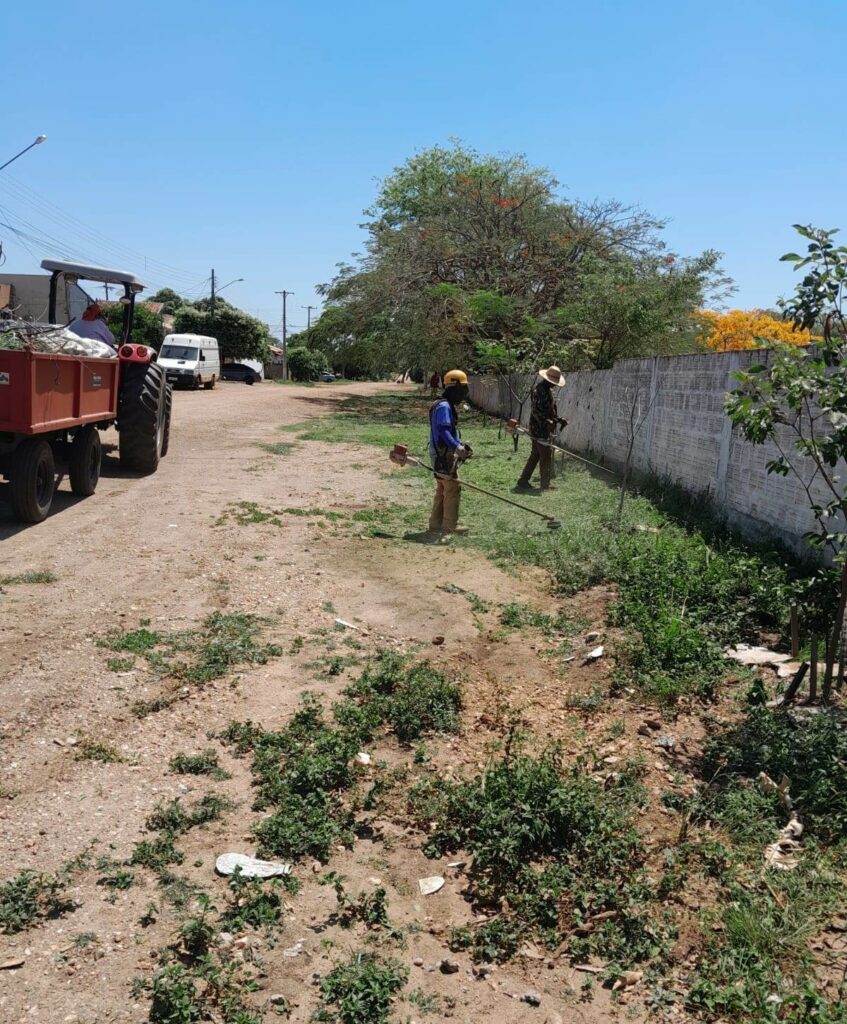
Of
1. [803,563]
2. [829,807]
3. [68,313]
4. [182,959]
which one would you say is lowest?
[182,959]

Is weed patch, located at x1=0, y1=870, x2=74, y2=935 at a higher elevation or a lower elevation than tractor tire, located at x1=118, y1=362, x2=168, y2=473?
lower

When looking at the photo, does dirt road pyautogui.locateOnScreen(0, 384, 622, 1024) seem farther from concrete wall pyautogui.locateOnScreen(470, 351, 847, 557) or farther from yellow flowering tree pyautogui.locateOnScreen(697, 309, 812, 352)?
yellow flowering tree pyautogui.locateOnScreen(697, 309, 812, 352)

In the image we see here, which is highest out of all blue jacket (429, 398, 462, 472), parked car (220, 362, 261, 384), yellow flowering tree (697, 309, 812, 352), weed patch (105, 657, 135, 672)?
yellow flowering tree (697, 309, 812, 352)

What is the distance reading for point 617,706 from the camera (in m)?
4.96

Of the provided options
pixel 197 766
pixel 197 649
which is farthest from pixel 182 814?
pixel 197 649

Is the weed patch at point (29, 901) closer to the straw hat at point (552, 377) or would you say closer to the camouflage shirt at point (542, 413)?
the camouflage shirt at point (542, 413)

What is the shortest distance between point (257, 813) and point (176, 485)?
25.3ft

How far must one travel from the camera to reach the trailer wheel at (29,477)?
25.8 ft

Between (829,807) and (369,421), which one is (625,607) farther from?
(369,421)

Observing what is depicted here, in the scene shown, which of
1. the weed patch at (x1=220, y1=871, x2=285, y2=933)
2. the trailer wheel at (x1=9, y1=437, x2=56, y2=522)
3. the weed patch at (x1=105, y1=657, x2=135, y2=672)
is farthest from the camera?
the trailer wheel at (x1=9, y1=437, x2=56, y2=522)

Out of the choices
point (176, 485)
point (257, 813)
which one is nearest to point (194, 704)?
point (257, 813)

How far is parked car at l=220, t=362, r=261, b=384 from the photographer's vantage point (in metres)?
45.0

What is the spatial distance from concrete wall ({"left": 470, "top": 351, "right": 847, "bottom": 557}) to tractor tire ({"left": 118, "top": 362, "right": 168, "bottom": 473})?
5.84 m

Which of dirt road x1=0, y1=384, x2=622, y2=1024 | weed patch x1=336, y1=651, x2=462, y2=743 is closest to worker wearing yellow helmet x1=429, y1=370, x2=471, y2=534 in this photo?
dirt road x1=0, y1=384, x2=622, y2=1024
